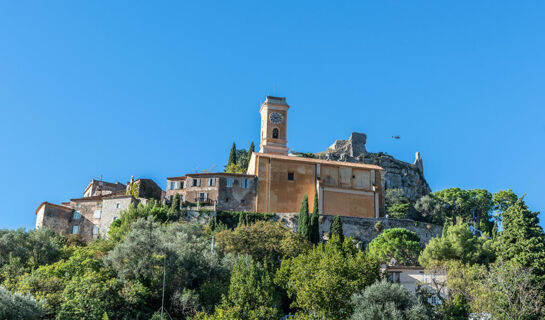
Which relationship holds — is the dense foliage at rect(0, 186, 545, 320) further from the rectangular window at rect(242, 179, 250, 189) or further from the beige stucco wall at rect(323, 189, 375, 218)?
the beige stucco wall at rect(323, 189, 375, 218)

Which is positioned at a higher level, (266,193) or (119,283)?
(266,193)

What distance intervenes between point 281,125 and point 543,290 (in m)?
43.7

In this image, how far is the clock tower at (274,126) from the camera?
76062 mm

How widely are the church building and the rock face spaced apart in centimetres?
2826

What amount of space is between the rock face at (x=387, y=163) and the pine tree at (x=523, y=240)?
5300 cm

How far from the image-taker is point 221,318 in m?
35.5

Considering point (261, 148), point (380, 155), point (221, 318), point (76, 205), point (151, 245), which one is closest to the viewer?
point (221, 318)

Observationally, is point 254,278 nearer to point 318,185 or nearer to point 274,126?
point 318,185

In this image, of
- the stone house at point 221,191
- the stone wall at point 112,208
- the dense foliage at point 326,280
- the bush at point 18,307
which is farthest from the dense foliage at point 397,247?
the bush at point 18,307

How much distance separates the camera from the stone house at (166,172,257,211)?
208 feet

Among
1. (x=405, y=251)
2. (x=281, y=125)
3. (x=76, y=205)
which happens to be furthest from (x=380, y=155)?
(x=76, y=205)

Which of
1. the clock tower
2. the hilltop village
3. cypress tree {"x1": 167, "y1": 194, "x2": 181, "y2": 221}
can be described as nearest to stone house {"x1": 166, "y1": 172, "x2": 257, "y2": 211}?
the hilltop village

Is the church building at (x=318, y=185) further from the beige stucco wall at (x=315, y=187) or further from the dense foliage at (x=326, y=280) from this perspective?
the dense foliage at (x=326, y=280)

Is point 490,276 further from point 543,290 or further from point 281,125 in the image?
point 281,125
